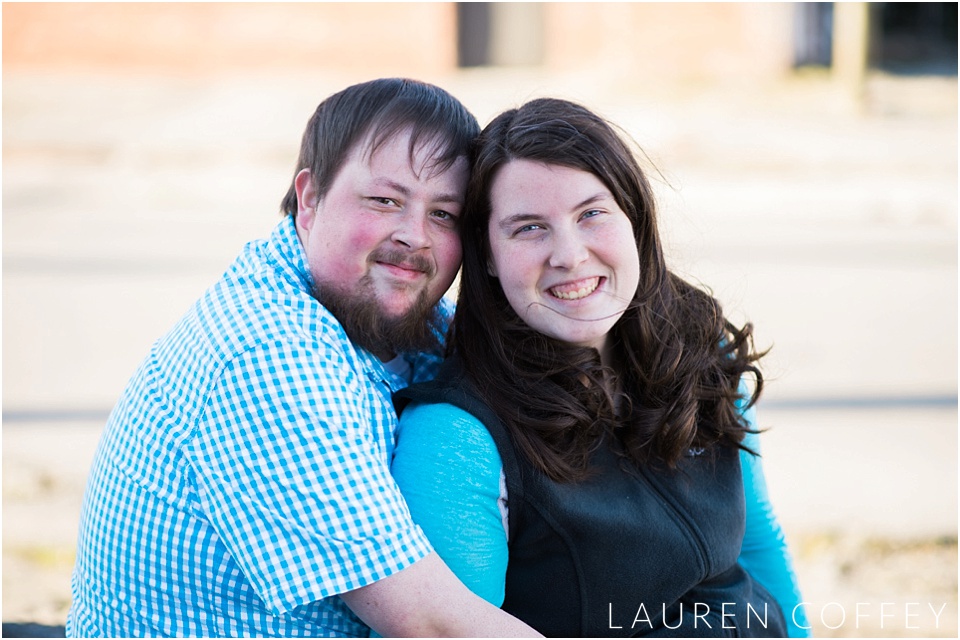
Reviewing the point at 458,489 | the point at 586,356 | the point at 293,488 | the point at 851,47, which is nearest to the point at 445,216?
the point at 586,356

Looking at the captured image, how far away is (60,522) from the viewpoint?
4.27m

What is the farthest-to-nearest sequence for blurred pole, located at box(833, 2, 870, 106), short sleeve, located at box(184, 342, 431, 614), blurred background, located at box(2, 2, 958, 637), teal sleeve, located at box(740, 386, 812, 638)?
blurred pole, located at box(833, 2, 870, 106)
blurred background, located at box(2, 2, 958, 637)
teal sleeve, located at box(740, 386, 812, 638)
short sleeve, located at box(184, 342, 431, 614)

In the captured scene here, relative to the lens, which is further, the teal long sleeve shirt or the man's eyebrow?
the man's eyebrow

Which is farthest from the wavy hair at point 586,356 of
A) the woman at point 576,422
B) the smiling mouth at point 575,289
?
the smiling mouth at point 575,289

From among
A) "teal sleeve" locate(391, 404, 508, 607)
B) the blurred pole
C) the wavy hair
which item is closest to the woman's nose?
the wavy hair

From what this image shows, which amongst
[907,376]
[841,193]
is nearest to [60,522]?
[907,376]

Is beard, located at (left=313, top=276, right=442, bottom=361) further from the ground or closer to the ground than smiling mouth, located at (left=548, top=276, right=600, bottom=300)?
closer to the ground

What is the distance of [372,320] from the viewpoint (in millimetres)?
2277

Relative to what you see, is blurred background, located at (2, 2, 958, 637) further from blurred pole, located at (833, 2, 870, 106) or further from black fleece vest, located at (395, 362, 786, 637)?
black fleece vest, located at (395, 362, 786, 637)

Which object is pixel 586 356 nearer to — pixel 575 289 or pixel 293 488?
pixel 575 289

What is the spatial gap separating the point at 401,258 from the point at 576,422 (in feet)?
1.76

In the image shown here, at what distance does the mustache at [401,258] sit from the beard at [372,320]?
0.05m

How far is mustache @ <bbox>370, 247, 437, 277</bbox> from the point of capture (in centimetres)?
231

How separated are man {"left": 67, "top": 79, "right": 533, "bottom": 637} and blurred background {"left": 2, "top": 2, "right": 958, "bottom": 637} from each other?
2.49 ft
